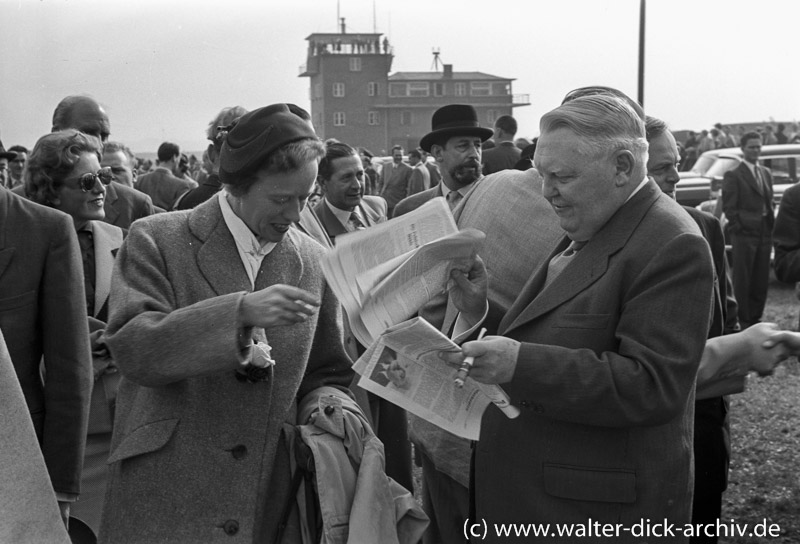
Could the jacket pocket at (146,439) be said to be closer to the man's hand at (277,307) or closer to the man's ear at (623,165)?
the man's hand at (277,307)

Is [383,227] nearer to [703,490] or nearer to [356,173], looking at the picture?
[703,490]

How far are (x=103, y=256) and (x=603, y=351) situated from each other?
7.88 ft

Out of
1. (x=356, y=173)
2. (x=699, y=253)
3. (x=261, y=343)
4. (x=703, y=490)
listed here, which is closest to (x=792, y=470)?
(x=703, y=490)

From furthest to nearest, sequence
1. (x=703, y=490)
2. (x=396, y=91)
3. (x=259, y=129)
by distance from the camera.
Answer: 1. (x=396, y=91)
2. (x=703, y=490)
3. (x=259, y=129)

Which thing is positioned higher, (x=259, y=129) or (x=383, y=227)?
(x=259, y=129)

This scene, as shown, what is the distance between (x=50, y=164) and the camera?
152 inches

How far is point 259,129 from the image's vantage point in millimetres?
2732

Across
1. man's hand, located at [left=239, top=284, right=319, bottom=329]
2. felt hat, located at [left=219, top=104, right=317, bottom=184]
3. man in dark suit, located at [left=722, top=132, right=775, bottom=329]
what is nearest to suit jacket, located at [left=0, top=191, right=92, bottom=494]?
felt hat, located at [left=219, top=104, right=317, bottom=184]

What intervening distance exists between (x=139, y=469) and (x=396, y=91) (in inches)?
2997

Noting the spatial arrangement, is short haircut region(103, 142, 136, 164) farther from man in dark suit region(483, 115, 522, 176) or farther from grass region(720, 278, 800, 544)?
grass region(720, 278, 800, 544)

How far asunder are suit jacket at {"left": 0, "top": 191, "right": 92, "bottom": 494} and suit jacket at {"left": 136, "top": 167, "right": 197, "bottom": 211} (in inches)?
222

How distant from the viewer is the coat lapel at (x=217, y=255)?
2.73 metres

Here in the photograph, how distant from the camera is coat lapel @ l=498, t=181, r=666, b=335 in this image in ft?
8.34

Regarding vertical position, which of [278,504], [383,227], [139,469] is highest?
[383,227]
